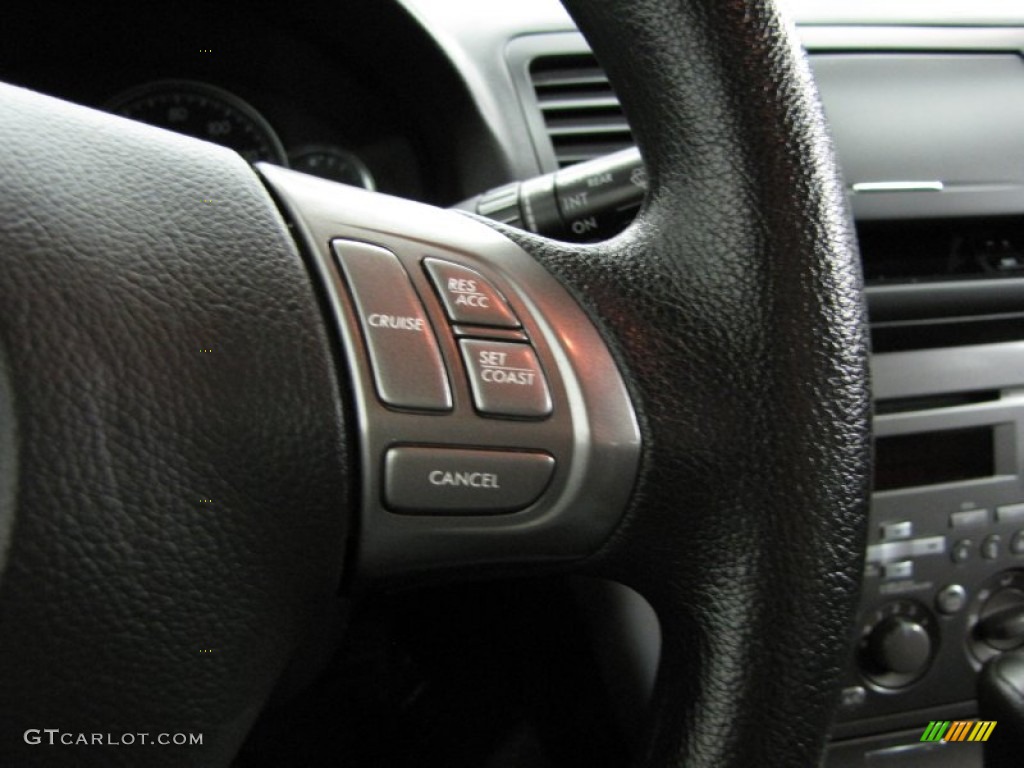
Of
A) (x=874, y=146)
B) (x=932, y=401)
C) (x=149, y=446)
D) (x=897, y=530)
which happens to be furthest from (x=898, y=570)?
(x=149, y=446)

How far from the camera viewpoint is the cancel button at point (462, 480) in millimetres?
464

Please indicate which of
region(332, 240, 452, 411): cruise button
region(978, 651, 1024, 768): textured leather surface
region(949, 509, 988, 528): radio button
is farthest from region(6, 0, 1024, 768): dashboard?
region(332, 240, 452, 411): cruise button

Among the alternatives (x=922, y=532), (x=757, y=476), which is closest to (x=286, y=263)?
(x=757, y=476)

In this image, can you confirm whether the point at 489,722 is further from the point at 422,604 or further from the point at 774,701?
the point at 774,701

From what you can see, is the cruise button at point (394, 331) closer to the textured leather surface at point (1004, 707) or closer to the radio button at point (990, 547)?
the textured leather surface at point (1004, 707)

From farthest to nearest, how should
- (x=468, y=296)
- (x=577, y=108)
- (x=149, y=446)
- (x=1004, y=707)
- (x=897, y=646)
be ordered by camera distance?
(x=577, y=108)
(x=897, y=646)
(x=1004, y=707)
(x=468, y=296)
(x=149, y=446)

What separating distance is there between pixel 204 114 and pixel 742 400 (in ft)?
2.53

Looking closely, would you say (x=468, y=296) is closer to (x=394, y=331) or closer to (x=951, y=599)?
(x=394, y=331)

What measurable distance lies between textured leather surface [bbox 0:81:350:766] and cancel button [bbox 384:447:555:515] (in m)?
0.03

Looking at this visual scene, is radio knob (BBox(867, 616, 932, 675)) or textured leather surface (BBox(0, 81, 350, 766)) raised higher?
textured leather surface (BBox(0, 81, 350, 766))

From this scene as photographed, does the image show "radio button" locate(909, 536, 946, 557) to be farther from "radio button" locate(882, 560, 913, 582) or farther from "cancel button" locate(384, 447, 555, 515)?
"cancel button" locate(384, 447, 555, 515)

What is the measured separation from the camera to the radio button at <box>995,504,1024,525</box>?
3.15ft

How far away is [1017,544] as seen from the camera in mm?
963

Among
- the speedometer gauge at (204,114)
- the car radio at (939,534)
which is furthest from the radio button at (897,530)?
the speedometer gauge at (204,114)
